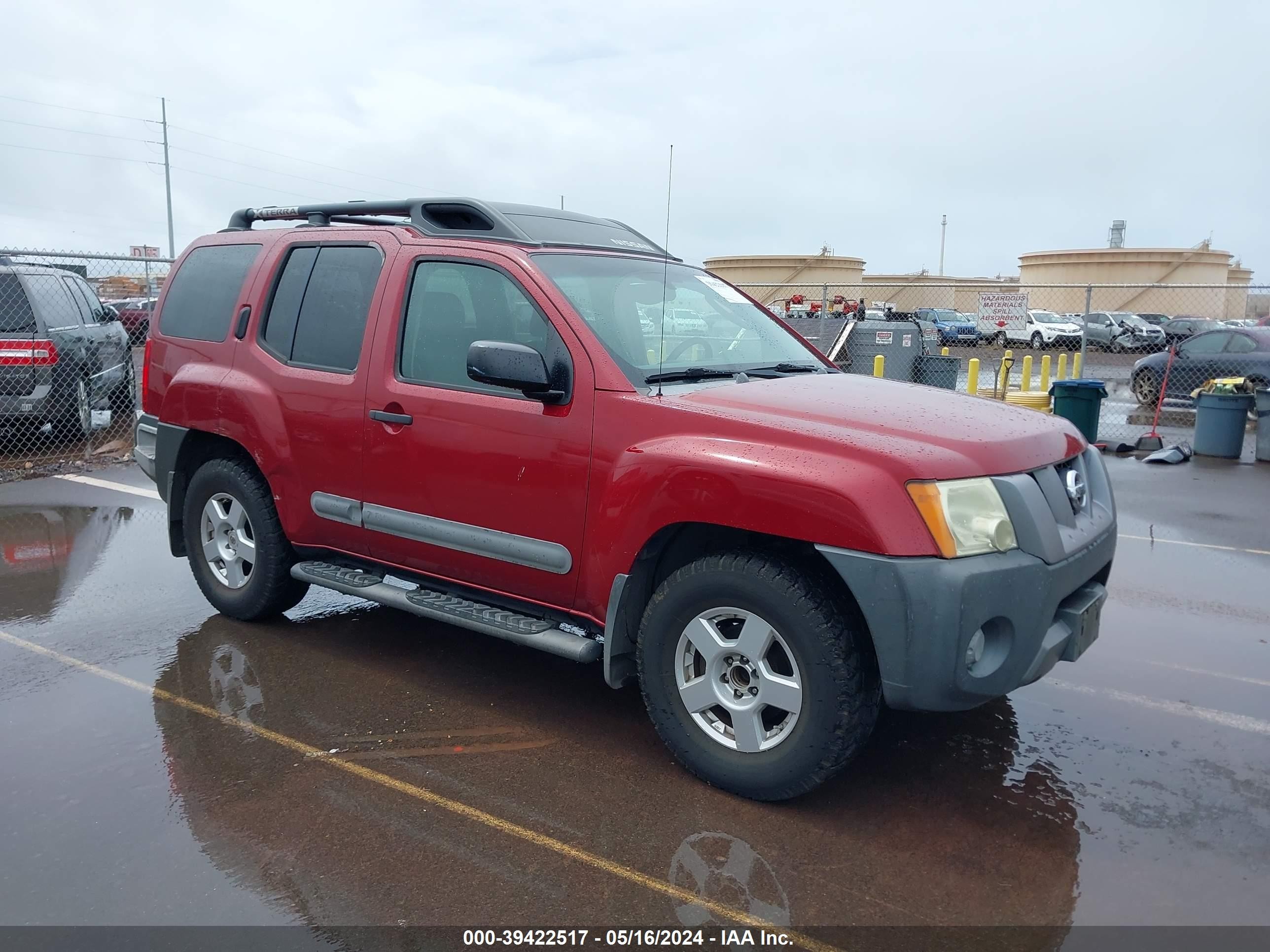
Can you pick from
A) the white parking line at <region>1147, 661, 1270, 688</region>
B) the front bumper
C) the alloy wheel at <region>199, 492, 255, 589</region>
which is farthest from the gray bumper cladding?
the alloy wheel at <region>199, 492, 255, 589</region>

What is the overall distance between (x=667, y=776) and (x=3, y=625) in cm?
383

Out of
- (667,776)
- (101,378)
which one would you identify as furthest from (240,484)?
(101,378)

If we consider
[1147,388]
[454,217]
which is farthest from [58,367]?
[1147,388]

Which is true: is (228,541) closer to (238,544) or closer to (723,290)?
(238,544)

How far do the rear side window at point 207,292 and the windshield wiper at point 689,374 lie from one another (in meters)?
2.54

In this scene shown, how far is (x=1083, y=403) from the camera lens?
11.7m

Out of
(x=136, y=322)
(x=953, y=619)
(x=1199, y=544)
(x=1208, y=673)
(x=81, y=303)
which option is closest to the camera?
(x=953, y=619)

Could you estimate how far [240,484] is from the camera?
5.03m

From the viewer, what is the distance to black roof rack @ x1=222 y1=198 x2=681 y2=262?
443cm

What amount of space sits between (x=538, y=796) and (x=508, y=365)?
5.14 ft

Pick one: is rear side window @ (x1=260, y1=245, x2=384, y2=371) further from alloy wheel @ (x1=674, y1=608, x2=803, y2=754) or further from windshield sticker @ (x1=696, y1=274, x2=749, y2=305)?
alloy wheel @ (x1=674, y1=608, x2=803, y2=754)

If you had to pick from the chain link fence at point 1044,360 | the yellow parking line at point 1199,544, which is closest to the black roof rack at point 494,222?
the yellow parking line at point 1199,544

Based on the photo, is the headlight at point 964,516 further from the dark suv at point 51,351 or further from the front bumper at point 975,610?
the dark suv at point 51,351

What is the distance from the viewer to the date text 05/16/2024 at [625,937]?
277 centimetres
